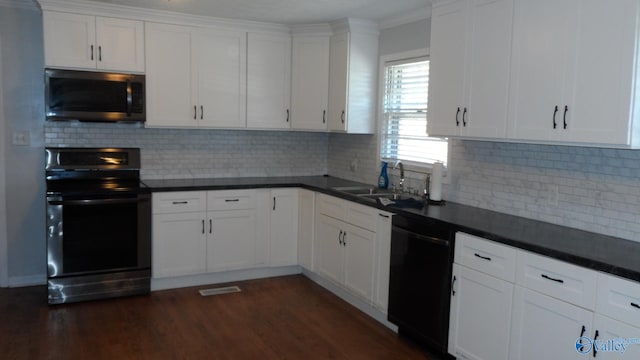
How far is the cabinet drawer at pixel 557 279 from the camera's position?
2.43 m

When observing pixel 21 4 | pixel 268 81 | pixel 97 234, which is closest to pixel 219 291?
pixel 97 234

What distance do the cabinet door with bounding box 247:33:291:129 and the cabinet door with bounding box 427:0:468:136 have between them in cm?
186

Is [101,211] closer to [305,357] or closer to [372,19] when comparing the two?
[305,357]

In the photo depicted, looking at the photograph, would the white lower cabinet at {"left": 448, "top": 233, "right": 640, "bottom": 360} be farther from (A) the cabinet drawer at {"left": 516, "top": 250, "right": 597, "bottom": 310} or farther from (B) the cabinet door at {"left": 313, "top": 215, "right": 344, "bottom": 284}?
(B) the cabinet door at {"left": 313, "top": 215, "right": 344, "bottom": 284}

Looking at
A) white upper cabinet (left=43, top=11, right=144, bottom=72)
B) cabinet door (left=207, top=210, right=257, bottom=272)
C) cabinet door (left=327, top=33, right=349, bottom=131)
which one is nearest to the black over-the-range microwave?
white upper cabinet (left=43, top=11, right=144, bottom=72)

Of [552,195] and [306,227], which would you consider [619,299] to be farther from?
[306,227]

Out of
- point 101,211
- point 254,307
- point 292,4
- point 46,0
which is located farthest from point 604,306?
point 46,0

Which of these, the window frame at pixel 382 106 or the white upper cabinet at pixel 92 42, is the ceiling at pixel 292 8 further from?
the window frame at pixel 382 106

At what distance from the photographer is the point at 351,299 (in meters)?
4.43

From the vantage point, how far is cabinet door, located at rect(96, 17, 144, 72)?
447 cm

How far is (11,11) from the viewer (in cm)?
451

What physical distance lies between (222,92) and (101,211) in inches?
60.3

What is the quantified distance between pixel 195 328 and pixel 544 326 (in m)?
2.36

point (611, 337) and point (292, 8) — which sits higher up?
point (292, 8)
